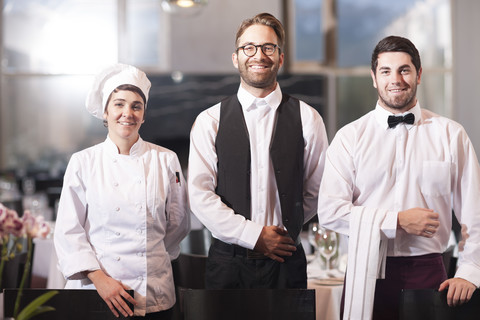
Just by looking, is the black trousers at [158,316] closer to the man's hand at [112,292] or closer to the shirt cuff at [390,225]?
the man's hand at [112,292]

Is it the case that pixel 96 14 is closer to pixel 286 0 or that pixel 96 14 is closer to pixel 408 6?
pixel 286 0

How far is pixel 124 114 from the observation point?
7.09 feet

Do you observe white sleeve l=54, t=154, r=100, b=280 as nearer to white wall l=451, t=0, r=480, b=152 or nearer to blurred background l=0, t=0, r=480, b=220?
blurred background l=0, t=0, r=480, b=220

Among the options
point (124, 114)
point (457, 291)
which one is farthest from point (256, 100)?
point (457, 291)

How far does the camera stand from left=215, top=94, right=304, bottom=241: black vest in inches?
90.0

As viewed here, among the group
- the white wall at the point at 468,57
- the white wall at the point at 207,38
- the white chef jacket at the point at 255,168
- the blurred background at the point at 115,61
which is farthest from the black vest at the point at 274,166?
the white wall at the point at 468,57

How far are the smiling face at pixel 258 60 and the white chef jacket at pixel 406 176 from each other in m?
0.35

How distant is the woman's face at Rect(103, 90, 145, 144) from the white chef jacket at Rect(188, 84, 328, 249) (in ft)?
0.85

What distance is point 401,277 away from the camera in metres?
2.09

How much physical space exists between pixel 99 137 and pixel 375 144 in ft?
20.7

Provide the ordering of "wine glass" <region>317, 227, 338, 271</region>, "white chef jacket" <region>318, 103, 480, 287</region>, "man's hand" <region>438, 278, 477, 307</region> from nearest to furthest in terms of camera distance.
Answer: "man's hand" <region>438, 278, 477, 307</region>
"white chef jacket" <region>318, 103, 480, 287</region>
"wine glass" <region>317, 227, 338, 271</region>

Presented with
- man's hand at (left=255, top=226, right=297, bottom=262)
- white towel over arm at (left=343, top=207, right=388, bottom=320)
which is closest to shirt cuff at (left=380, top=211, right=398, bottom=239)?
white towel over arm at (left=343, top=207, right=388, bottom=320)

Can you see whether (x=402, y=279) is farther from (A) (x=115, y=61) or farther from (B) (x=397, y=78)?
(A) (x=115, y=61)

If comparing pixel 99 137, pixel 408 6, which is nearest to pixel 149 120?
pixel 99 137
